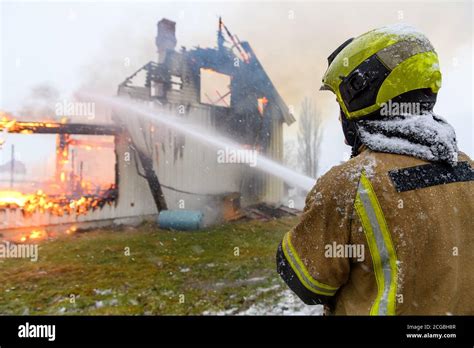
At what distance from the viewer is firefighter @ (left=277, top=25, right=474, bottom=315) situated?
1.28m

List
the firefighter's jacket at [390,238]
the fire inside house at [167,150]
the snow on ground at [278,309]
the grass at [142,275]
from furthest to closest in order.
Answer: the fire inside house at [167,150] → the grass at [142,275] → the snow on ground at [278,309] → the firefighter's jacket at [390,238]

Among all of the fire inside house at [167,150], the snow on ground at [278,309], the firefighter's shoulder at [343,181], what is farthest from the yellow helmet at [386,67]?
the fire inside house at [167,150]

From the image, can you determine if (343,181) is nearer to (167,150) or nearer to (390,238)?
(390,238)

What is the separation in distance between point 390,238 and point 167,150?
12739 mm

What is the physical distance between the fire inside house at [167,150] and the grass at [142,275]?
1651mm

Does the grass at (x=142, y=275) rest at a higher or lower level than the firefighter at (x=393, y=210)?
lower

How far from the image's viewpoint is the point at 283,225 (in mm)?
12297

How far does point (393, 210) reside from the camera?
127cm

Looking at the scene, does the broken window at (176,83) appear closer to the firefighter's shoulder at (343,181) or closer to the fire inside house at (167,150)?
the fire inside house at (167,150)

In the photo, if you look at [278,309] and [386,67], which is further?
[278,309]

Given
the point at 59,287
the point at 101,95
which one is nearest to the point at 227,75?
the point at 101,95

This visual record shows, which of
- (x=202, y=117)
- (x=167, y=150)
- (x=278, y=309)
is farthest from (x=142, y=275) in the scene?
(x=202, y=117)

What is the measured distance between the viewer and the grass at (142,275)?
4.97 metres

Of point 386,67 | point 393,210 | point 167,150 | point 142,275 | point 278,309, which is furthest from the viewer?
point 167,150
